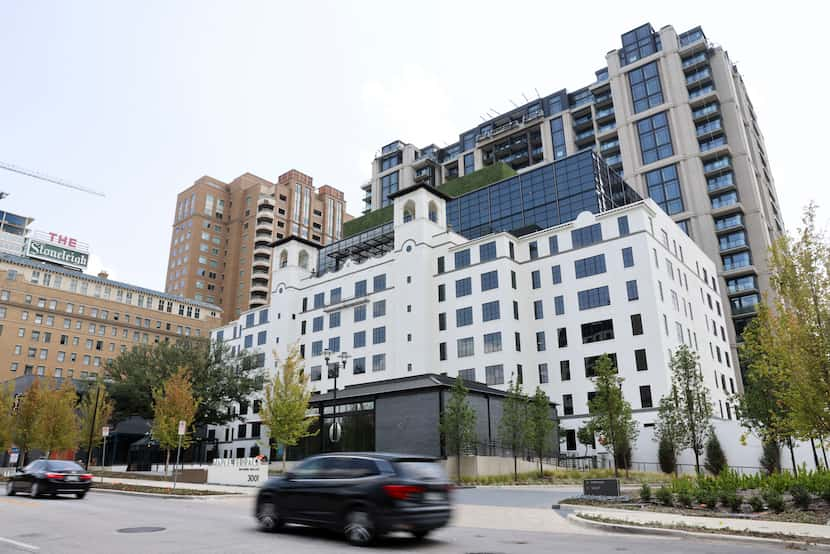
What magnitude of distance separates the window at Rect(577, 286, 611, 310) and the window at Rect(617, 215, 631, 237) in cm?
500

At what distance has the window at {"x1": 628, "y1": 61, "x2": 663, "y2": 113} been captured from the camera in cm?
8912

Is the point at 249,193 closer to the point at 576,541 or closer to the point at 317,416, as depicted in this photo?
the point at 317,416

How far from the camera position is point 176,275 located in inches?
4975

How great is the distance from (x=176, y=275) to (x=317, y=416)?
94.8 m

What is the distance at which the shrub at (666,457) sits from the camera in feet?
128

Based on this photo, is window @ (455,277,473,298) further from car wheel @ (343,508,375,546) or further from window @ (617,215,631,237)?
car wheel @ (343,508,375,546)

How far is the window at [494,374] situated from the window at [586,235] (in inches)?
522

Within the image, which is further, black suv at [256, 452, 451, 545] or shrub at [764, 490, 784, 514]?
shrub at [764, 490, 784, 514]

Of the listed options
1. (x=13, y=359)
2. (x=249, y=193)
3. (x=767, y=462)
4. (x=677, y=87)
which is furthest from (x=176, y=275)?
(x=767, y=462)

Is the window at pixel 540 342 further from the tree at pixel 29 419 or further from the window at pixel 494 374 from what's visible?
the tree at pixel 29 419

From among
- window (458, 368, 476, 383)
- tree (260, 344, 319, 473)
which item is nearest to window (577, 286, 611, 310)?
window (458, 368, 476, 383)

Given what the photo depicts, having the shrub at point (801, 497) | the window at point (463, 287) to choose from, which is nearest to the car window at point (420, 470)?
the shrub at point (801, 497)

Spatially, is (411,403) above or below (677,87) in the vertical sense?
below

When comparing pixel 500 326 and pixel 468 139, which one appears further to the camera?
pixel 468 139
